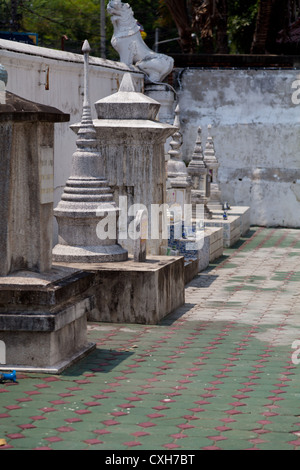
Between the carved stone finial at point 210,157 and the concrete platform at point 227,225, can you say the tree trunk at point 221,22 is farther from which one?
the concrete platform at point 227,225

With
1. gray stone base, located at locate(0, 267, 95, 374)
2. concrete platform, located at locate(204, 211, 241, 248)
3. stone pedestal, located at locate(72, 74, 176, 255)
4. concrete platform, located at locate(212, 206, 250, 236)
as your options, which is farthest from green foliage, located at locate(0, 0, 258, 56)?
gray stone base, located at locate(0, 267, 95, 374)

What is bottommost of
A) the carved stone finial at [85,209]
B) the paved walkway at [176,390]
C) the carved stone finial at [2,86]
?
the paved walkway at [176,390]

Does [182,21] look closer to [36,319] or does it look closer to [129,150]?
[129,150]

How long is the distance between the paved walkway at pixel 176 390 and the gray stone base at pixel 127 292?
190 millimetres

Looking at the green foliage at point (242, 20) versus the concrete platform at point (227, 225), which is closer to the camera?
the concrete platform at point (227, 225)

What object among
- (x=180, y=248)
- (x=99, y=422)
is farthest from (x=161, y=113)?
(x=99, y=422)

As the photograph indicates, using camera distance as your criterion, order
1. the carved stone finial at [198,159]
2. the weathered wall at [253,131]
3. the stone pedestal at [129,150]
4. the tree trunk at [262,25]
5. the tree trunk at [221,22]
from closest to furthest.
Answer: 1. the stone pedestal at [129,150]
2. the carved stone finial at [198,159]
3. the weathered wall at [253,131]
4. the tree trunk at [262,25]
5. the tree trunk at [221,22]

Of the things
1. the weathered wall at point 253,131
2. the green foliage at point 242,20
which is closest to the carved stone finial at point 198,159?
the weathered wall at point 253,131

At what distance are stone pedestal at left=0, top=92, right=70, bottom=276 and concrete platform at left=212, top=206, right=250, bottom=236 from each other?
34.8 ft

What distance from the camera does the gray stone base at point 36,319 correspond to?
7203mm

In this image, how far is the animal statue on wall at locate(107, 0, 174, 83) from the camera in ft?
58.4

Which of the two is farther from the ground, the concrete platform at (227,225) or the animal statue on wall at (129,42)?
the animal statue on wall at (129,42)

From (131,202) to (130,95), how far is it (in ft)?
4.14

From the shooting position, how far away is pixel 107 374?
7480 millimetres
